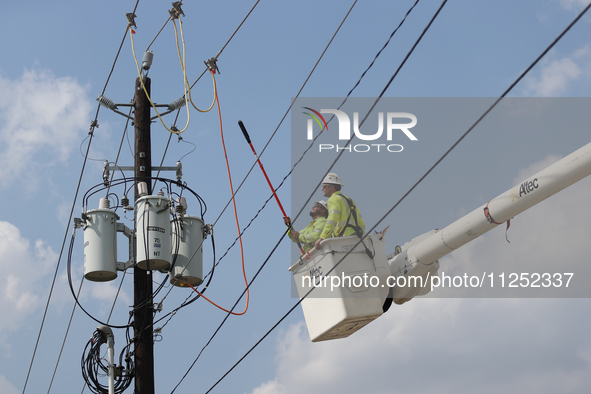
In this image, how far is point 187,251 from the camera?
1058 cm

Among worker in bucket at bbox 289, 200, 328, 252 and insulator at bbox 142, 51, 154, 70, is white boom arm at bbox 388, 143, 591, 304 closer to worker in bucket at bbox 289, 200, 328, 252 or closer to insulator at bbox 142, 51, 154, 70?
worker in bucket at bbox 289, 200, 328, 252

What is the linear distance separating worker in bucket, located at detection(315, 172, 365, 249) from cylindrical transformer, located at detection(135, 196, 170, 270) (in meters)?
2.44

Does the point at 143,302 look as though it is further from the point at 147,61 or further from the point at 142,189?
the point at 147,61

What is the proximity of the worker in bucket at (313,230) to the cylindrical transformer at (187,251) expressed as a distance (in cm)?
188

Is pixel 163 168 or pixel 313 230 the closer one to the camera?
pixel 313 230

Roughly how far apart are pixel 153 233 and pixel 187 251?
71 cm

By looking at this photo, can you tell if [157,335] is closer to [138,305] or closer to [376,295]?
[138,305]

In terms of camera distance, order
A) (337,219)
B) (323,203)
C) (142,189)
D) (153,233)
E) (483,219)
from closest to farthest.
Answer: (483,219), (337,219), (323,203), (153,233), (142,189)

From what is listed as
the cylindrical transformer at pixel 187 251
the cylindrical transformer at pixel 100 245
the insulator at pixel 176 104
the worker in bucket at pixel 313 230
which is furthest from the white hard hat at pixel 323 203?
the insulator at pixel 176 104

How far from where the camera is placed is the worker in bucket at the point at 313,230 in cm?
913

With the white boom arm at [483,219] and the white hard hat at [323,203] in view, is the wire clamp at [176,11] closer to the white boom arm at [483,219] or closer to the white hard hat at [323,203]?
the white hard hat at [323,203]

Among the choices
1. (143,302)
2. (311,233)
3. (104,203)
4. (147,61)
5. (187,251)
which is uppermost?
(147,61)

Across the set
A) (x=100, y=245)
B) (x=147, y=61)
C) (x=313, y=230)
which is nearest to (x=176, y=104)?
(x=147, y=61)

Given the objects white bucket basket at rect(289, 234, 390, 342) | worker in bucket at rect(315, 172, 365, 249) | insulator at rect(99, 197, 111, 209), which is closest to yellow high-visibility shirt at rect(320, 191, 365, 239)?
worker in bucket at rect(315, 172, 365, 249)
